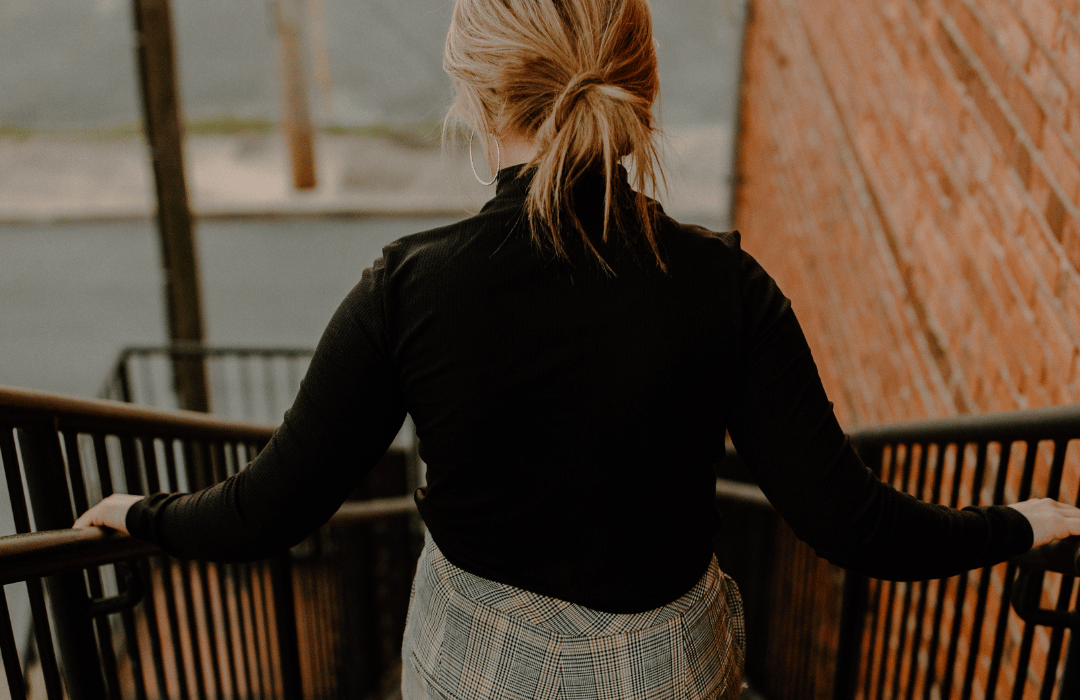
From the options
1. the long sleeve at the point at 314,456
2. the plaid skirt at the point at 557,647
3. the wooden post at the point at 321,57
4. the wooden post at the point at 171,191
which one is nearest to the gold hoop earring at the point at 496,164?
the long sleeve at the point at 314,456

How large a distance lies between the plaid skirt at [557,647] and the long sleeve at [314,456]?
19 centimetres

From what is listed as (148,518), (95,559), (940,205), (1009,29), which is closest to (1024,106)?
(1009,29)

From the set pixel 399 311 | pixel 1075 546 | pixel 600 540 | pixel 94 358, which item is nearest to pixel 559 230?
pixel 399 311

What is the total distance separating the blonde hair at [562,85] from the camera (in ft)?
2.49

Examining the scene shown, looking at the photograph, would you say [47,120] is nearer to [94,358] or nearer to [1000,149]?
[94,358]

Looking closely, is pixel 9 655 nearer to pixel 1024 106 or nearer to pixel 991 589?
pixel 991 589

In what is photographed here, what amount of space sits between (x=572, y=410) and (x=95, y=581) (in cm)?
102

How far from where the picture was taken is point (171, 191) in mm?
4188

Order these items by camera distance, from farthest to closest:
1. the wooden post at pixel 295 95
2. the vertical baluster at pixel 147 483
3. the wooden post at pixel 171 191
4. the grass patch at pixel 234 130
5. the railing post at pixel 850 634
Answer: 1. the grass patch at pixel 234 130
2. the wooden post at pixel 295 95
3. the wooden post at pixel 171 191
4. the railing post at pixel 850 634
5. the vertical baluster at pixel 147 483

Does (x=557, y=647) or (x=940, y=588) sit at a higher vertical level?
(x=557, y=647)

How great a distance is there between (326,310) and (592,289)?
8.79 metres

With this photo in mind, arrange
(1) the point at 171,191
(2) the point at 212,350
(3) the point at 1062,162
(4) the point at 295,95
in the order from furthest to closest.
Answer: (4) the point at 295,95 → (2) the point at 212,350 → (1) the point at 171,191 → (3) the point at 1062,162

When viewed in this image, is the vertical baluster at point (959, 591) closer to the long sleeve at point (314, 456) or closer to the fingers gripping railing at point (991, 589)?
the fingers gripping railing at point (991, 589)

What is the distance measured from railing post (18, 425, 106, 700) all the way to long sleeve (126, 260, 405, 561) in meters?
0.32
